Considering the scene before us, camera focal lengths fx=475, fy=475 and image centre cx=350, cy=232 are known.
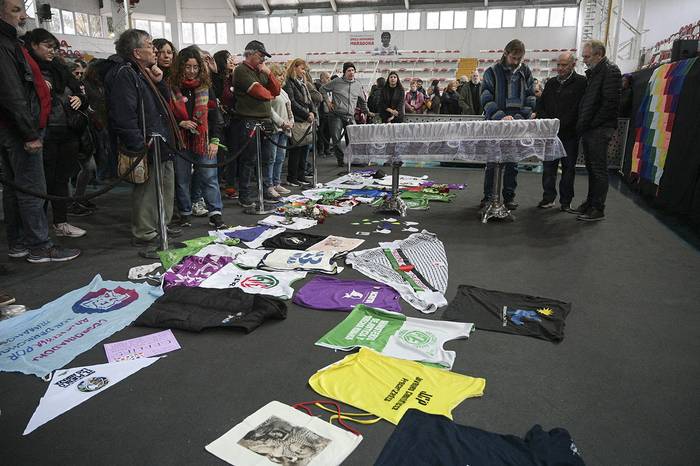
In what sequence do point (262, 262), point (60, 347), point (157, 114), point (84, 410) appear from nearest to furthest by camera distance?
1. point (84, 410)
2. point (60, 347)
3. point (262, 262)
4. point (157, 114)

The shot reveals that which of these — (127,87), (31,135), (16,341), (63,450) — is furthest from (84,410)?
(127,87)

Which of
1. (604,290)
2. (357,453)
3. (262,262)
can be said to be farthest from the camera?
(262,262)

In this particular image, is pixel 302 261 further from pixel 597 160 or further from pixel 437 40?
pixel 437 40

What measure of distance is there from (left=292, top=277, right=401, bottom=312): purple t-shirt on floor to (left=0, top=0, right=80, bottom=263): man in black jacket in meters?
2.08

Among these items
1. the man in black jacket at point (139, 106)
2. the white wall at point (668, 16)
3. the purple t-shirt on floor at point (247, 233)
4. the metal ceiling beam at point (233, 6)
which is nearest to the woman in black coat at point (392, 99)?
the purple t-shirt on floor at point (247, 233)

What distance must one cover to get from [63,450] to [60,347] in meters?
0.88

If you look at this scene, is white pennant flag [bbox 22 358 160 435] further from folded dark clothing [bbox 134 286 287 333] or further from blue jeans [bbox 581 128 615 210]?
blue jeans [bbox 581 128 615 210]

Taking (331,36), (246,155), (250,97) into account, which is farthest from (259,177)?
(331,36)

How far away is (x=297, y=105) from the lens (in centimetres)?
697

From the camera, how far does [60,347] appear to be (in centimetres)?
252

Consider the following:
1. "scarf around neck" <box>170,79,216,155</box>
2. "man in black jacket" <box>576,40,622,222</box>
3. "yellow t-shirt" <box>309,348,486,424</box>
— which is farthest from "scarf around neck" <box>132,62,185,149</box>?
"man in black jacket" <box>576,40,622,222</box>

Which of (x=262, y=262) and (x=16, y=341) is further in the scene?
(x=262, y=262)

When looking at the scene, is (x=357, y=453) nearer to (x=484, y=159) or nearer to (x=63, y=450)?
(x=63, y=450)

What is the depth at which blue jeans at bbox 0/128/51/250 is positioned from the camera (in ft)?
11.5
